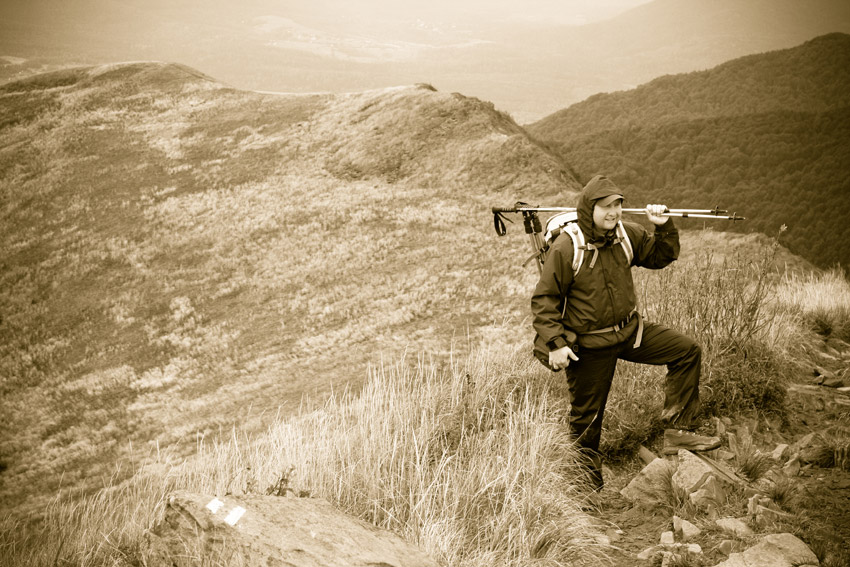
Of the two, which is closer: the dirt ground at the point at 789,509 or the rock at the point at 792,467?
the dirt ground at the point at 789,509

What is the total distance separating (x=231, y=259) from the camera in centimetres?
1655

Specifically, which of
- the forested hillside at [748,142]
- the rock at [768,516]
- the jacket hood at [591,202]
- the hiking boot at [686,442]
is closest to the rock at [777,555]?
the rock at [768,516]

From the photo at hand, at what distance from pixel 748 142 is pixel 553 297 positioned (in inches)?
636

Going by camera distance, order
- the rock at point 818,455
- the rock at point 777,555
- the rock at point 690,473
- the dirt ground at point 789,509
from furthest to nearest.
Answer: the rock at point 818,455 < the rock at point 690,473 < the dirt ground at point 789,509 < the rock at point 777,555

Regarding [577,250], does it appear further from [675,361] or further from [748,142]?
[748,142]

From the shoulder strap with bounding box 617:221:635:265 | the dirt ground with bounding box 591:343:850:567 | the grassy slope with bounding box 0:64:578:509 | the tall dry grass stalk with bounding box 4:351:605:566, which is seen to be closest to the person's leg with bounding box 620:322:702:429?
the dirt ground with bounding box 591:343:850:567

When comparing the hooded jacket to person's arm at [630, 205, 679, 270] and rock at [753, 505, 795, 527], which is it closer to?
person's arm at [630, 205, 679, 270]

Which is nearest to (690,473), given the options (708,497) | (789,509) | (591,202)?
(708,497)

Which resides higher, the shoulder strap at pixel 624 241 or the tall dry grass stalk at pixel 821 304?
the shoulder strap at pixel 624 241

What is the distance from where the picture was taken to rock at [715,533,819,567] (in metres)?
3.00

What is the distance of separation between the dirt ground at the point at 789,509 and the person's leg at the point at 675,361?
41 cm

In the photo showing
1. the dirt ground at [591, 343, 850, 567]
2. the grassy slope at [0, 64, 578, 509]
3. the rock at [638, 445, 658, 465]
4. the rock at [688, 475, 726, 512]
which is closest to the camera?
the dirt ground at [591, 343, 850, 567]

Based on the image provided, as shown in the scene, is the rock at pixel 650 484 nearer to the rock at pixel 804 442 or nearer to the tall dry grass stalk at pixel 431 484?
the tall dry grass stalk at pixel 431 484

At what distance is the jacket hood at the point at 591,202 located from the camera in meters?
3.85
